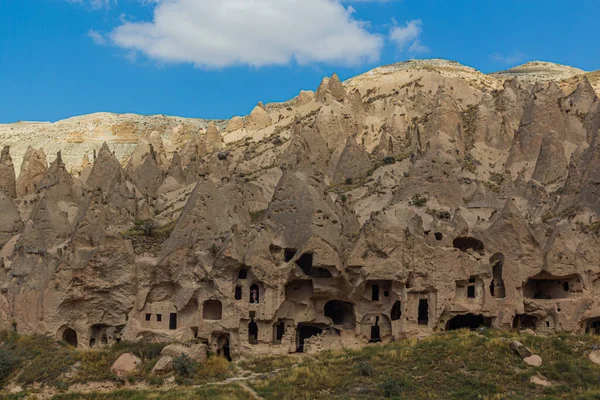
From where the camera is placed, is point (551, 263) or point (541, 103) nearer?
point (551, 263)

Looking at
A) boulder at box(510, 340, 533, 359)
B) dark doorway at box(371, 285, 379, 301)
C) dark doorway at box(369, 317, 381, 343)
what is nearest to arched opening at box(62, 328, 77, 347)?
dark doorway at box(369, 317, 381, 343)

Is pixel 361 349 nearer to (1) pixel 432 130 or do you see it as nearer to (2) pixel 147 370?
(2) pixel 147 370

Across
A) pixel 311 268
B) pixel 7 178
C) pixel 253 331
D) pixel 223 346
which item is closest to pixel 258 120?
pixel 7 178

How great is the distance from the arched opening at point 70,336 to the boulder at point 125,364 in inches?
225

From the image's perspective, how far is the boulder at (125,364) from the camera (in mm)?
35000

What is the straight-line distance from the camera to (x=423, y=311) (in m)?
39.6

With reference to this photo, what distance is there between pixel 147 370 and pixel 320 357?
8195 mm

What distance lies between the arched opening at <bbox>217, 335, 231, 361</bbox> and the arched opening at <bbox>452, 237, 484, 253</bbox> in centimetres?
1341

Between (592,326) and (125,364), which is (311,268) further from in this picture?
(592,326)

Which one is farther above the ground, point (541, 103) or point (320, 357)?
point (541, 103)

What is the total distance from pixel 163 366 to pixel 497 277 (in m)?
18.0

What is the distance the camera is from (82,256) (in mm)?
39781

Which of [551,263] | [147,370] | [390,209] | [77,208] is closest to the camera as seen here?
[147,370]

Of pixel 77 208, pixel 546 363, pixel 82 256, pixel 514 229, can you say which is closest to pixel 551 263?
pixel 514 229
